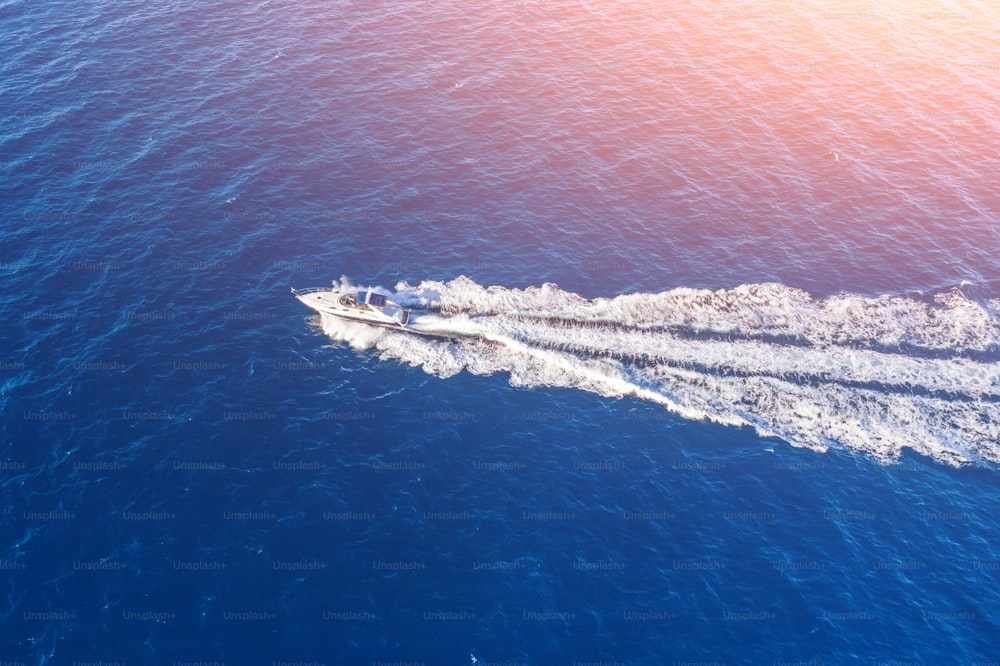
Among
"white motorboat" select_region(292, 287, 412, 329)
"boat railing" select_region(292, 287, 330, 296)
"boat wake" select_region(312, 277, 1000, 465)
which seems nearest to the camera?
"boat wake" select_region(312, 277, 1000, 465)

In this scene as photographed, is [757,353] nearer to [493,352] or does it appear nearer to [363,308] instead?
[493,352]

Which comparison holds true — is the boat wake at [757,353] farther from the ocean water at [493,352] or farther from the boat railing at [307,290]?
the boat railing at [307,290]

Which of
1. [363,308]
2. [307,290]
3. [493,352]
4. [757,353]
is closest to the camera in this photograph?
[757,353]

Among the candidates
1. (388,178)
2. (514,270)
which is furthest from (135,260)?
(514,270)

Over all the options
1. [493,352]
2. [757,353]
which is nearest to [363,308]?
[493,352]

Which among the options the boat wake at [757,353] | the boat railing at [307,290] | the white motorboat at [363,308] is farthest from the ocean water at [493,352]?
the white motorboat at [363,308]

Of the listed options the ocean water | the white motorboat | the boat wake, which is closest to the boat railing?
the ocean water

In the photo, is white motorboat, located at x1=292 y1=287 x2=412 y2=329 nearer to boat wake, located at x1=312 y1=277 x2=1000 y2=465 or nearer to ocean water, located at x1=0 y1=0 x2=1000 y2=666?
boat wake, located at x1=312 y1=277 x2=1000 y2=465
